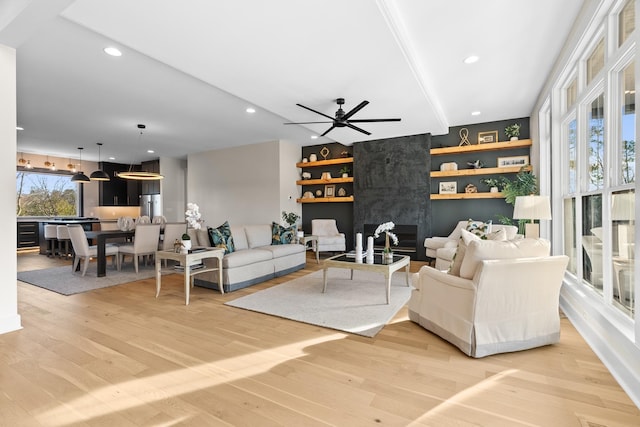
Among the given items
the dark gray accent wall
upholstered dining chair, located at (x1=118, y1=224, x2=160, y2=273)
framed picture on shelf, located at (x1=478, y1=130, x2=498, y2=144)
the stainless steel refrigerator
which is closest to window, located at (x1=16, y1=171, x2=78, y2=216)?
the stainless steel refrigerator

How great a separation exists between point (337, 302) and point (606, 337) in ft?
7.78

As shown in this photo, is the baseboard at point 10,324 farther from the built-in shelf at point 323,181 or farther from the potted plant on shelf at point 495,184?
the potted plant on shelf at point 495,184

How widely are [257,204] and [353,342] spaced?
605cm

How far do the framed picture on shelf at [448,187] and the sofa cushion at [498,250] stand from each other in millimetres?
4357

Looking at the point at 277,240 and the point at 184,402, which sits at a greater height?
the point at 277,240

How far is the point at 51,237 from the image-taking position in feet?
23.7

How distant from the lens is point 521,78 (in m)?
4.20

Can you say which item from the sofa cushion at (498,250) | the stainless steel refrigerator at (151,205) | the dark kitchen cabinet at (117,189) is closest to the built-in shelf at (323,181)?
the stainless steel refrigerator at (151,205)

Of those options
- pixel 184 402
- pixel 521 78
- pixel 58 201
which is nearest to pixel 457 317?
pixel 184 402

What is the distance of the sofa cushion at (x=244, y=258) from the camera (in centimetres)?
424

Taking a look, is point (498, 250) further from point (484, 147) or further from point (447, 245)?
point (484, 147)

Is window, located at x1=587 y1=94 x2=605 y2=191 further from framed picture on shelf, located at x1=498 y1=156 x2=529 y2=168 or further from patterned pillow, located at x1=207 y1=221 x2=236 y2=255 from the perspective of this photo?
patterned pillow, located at x1=207 y1=221 x2=236 y2=255

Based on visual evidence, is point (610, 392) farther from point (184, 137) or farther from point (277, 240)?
point (184, 137)

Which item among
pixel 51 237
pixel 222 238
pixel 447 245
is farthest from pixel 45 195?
pixel 447 245
